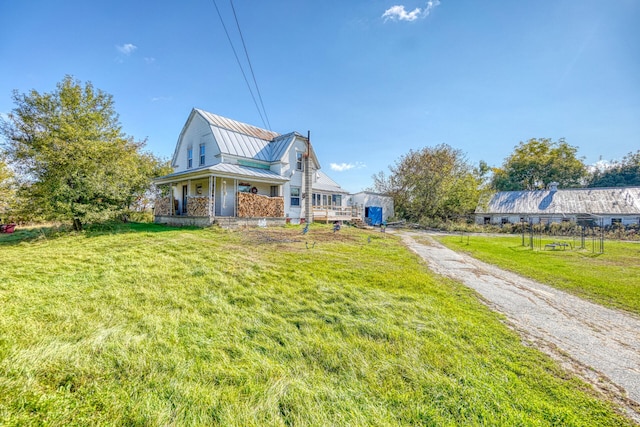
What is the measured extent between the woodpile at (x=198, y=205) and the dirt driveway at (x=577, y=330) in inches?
483

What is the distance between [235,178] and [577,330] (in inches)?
565

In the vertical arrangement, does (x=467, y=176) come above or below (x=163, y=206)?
above

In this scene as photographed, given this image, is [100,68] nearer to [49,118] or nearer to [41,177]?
[49,118]

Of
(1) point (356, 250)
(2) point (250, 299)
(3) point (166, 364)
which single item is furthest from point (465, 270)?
(3) point (166, 364)

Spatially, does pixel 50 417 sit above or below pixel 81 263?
below

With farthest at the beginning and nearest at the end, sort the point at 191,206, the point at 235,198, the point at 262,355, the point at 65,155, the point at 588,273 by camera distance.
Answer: the point at 235,198 → the point at 191,206 → the point at 65,155 → the point at 588,273 → the point at 262,355

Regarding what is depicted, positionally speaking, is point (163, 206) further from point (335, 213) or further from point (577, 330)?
point (577, 330)

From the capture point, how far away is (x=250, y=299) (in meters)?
4.76

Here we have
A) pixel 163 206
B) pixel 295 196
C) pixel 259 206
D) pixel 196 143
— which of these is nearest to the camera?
pixel 259 206

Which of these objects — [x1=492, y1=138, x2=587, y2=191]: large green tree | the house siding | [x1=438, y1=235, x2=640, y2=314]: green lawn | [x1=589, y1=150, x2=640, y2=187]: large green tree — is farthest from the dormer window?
[x1=589, y1=150, x2=640, y2=187]: large green tree

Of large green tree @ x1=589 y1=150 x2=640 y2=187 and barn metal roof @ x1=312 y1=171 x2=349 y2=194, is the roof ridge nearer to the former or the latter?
barn metal roof @ x1=312 y1=171 x2=349 y2=194

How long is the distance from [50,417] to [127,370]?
2.21ft

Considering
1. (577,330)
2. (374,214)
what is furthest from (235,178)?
(374,214)

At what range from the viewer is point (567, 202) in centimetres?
2711
